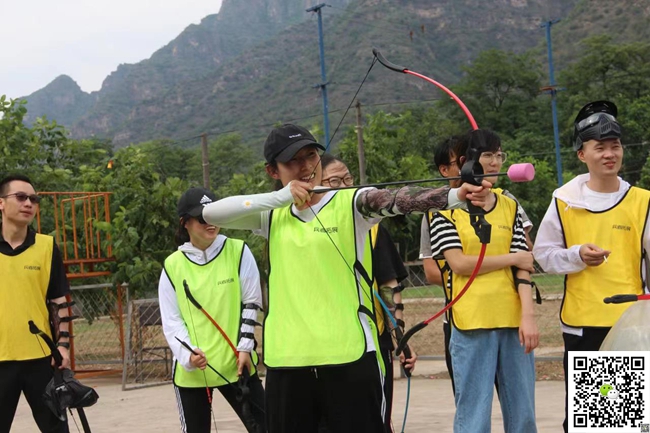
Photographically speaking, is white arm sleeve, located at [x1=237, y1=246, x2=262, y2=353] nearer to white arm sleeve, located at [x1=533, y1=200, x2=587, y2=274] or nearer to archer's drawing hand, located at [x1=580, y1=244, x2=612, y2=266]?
white arm sleeve, located at [x1=533, y1=200, x2=587, y2=274]

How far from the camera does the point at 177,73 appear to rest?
582 feet

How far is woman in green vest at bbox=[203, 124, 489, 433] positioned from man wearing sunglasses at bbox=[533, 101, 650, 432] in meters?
1.27

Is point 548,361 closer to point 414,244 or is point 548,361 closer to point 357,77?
point 414,244

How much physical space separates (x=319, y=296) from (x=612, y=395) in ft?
4.10

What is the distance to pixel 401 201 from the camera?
12.1ft

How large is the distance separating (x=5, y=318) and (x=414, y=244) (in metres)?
23.9

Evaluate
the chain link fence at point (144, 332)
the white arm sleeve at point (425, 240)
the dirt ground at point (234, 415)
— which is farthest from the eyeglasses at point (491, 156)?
the chain link fence at point (144, 332)

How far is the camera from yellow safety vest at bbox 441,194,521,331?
16.0 ft

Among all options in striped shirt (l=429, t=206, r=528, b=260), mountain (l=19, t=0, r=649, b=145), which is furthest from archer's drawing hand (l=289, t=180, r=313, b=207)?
mountain (l=19, t=0, r=649, b=145)

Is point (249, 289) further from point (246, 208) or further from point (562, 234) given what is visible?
point (562, 234)

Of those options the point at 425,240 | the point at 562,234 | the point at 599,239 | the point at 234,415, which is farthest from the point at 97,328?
the point at 599,239

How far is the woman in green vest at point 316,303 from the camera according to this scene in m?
3.88

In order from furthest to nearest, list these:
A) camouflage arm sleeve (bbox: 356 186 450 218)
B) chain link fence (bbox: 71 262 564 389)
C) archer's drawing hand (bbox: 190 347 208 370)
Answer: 1. chain link fence (bbox: 71 262 564 389)
2. archer's drawing hand (bbox: 190 347 208 370)
3. camouflage arm sleeve (bbox: 356 186 450 218)

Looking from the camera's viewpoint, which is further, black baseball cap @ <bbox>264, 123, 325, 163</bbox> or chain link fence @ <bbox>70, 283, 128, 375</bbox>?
chain link fence @ <bbox>70, 283, 128, 375</bbox>
